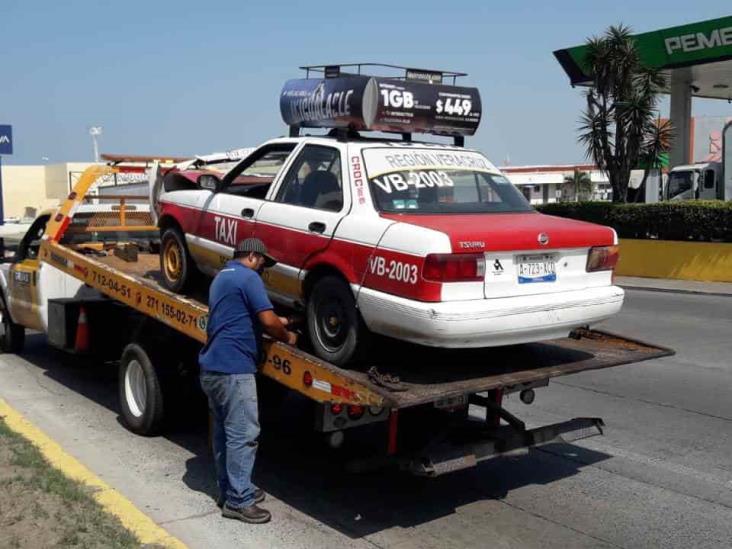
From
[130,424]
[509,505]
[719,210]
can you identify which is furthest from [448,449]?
[719,210]

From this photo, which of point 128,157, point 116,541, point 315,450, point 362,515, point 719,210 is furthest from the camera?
point 719,210

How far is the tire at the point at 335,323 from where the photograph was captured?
17.6 ft

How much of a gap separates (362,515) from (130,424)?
2688 mm

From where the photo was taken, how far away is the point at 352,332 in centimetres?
536

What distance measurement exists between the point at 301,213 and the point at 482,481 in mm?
2290

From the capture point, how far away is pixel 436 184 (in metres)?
5.96

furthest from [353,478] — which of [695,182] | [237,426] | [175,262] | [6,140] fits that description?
[695,182]

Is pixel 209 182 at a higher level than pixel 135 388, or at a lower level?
higher

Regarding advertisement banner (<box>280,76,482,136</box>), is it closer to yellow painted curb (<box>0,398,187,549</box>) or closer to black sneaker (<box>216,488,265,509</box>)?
black sneaker (<box>216,488,265,509</box>)

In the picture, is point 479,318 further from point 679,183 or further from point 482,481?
point 679,183

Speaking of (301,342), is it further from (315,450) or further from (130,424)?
(130,424)

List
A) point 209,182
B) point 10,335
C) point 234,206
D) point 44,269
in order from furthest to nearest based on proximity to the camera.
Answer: point 10,335 → point 44,269 → point 209,182 → point 234,206

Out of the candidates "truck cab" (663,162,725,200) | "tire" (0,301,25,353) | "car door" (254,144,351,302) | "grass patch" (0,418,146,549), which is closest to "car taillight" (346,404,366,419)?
"car door" (254,144,351,302)

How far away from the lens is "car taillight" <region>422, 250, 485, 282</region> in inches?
195
